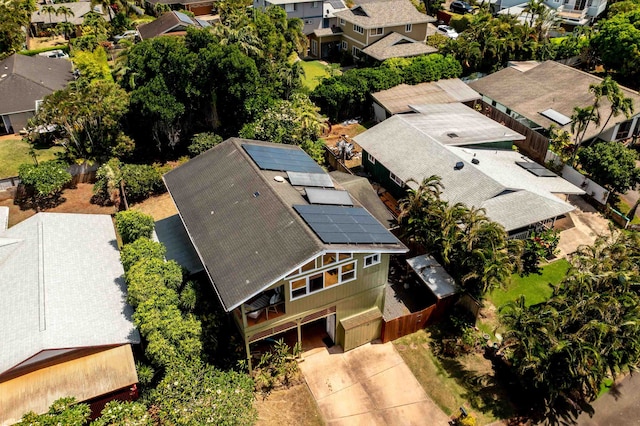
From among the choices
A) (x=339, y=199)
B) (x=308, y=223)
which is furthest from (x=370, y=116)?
(x=308, y=223)

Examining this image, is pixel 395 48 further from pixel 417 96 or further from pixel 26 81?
pixel 26 81

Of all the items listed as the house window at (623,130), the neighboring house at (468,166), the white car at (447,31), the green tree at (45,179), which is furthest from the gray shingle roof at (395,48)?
the green tree at (45,179)

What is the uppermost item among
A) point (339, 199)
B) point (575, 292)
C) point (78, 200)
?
point (339, 199)

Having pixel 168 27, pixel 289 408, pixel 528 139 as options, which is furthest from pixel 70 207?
pixel 528 139

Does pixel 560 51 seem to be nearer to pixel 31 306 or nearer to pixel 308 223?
pixel 308 223

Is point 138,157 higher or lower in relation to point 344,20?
Result: lower

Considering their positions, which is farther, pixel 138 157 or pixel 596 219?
pixel 138 157

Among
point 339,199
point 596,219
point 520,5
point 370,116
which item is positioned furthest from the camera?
point 520,5

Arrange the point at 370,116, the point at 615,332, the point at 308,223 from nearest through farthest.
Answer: the point at 615,332 → the point at 308,223 → the point at 370,116

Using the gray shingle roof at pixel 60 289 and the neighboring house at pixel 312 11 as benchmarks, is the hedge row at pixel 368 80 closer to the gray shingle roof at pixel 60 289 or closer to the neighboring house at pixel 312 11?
the neighboring house at pixel 312 11
